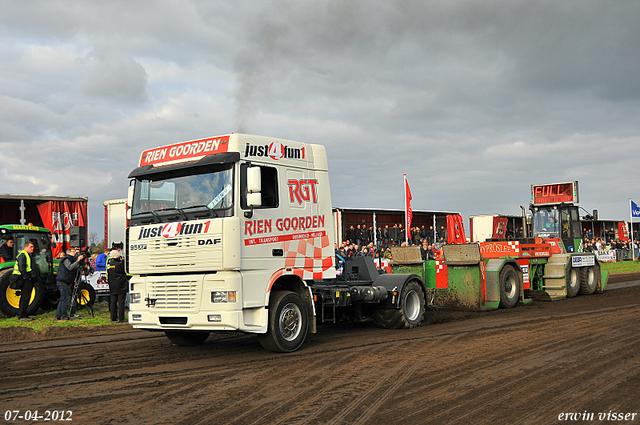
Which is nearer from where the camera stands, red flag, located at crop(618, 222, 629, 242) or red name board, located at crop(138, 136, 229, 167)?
red name board, located at crop(138, 136, 229, 167)

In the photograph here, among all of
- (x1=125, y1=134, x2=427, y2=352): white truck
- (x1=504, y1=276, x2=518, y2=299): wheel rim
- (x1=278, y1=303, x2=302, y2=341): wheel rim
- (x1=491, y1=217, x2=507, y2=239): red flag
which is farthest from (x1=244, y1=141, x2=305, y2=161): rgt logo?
(x1=491, y1=217, x2=507, y2=239): red flag

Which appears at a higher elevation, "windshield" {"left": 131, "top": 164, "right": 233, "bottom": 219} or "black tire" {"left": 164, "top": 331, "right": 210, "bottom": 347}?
"windshield" {"left": 131, "top": 164, "right": 233, "bottom": 219}

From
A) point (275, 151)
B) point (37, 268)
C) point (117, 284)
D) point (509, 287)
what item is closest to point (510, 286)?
point (509, 287)

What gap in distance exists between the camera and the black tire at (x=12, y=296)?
12.4 m

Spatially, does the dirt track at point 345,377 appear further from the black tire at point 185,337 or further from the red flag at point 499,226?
the red flag at point 499,226

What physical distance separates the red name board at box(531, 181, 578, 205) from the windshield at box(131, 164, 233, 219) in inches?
524

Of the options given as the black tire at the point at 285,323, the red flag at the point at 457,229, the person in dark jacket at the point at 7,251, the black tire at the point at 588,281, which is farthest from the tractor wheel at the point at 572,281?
the person in dark jacket at the point at 7,251

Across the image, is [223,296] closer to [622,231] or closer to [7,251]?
[7,251]

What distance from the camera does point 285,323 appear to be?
8.08m

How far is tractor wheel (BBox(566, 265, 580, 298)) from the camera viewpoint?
16.3 meters

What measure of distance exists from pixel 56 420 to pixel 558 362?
583cm

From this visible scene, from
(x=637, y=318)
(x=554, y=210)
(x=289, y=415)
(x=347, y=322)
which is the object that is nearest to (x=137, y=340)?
(x=347, y=322)

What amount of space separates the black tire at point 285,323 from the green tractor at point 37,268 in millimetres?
7146

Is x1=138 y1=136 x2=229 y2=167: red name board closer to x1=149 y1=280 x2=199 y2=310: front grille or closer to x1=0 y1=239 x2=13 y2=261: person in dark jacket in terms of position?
x1=149 y1=280 x2=199 y2=310: front grille
